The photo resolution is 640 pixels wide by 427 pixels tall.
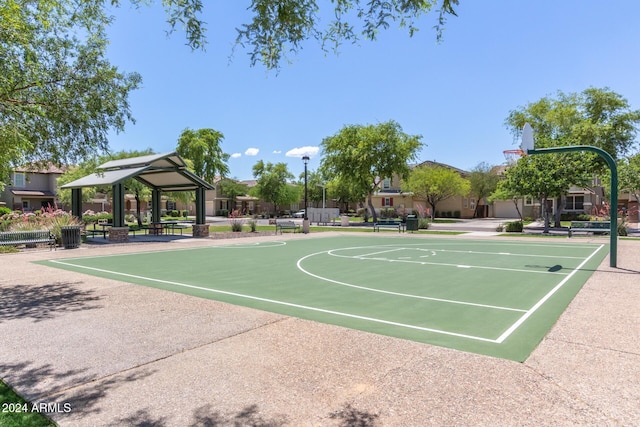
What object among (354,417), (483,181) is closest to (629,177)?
(483,181)

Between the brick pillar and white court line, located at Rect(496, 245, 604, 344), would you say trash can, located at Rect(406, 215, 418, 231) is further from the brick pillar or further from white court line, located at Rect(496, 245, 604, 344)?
white court line, located at Rect(496, 245, 604, 344)

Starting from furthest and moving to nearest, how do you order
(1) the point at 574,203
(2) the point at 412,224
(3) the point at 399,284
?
(1) the point at 574,203 → (2) the point at 412,224 → (3) the point at 399,284

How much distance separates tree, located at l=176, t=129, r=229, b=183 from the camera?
6206cm

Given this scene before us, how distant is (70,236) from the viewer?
62.7ft

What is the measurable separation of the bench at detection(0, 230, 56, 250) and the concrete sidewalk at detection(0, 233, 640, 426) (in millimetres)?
12391

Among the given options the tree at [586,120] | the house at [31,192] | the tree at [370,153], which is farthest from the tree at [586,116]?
the house at [31,192]

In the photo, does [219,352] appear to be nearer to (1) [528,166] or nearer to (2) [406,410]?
(2) [406,410]

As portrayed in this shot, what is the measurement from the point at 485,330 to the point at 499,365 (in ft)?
5.25

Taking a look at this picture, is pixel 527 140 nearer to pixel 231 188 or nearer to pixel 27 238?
pixel 27 238

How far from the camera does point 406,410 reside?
12.6 feet

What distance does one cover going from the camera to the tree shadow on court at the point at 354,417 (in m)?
3.62

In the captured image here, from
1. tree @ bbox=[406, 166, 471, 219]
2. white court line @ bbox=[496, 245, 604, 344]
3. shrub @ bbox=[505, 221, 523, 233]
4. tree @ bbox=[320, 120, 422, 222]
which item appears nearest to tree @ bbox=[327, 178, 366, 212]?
tree @ bbox=[406, 166, 471, 219]

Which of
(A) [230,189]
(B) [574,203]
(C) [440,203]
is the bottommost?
(B) [574,203]

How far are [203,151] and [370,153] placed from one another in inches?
1132
